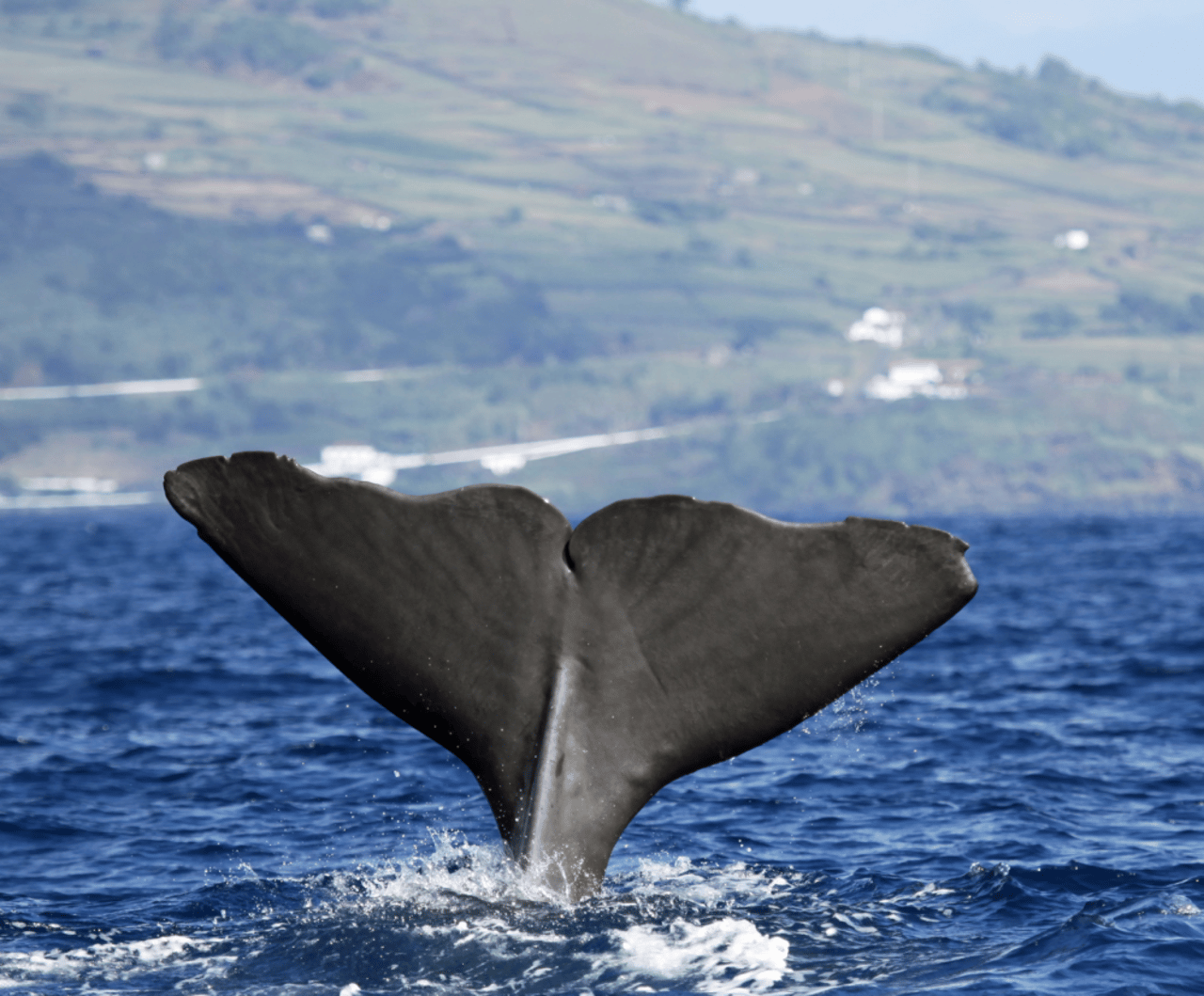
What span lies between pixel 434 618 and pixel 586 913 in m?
1.94

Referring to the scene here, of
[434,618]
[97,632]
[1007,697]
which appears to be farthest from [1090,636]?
[434,618]

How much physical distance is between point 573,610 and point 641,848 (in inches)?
160

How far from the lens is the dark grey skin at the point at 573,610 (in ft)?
20.2

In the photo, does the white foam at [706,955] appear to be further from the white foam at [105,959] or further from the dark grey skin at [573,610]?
the white foam at [105,959]

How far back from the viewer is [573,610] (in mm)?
6555

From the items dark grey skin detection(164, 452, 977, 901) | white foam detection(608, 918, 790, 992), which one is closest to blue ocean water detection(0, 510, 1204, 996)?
white foam detection(608, 918, 790, 992)

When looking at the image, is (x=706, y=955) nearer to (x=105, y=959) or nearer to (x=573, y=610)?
(x=573, y=610)

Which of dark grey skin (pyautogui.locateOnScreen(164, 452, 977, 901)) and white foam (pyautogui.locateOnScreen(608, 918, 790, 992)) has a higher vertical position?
dark grey skin (pyautogui.locateOnScreen(164, 452, 977, 901))

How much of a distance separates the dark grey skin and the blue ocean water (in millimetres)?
821

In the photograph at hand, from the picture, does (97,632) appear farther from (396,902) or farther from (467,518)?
(467,518)

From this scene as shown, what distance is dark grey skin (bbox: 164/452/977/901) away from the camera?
616 centimetres

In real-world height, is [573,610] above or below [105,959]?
above

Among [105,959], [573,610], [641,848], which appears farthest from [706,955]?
[105,959]

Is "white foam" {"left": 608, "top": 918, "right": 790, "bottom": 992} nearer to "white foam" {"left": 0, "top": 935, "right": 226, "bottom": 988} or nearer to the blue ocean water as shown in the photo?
the blue ocean water
